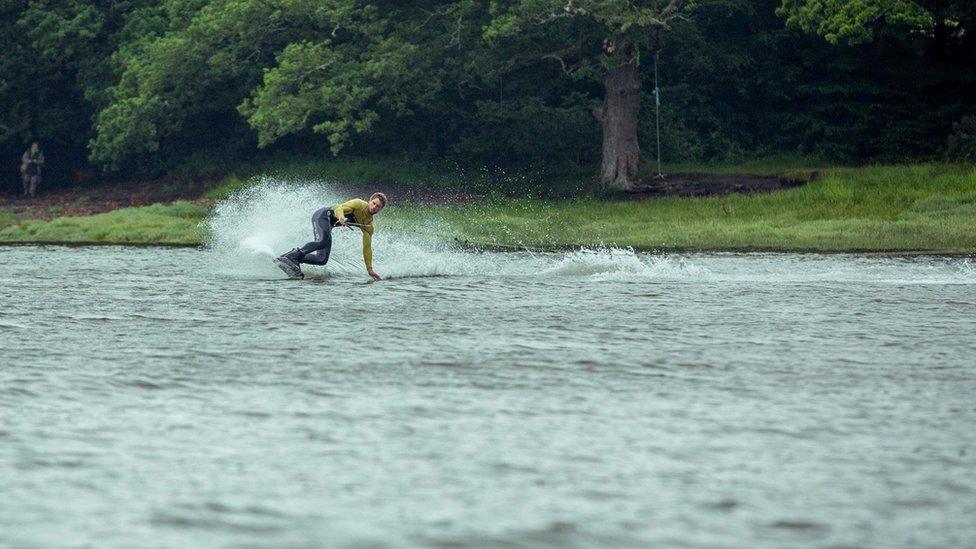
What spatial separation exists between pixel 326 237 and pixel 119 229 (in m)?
14.0

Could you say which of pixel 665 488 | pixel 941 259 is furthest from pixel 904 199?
pixel 665 488

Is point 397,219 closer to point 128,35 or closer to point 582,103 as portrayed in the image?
point 582,103

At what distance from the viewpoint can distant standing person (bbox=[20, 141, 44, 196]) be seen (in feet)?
169

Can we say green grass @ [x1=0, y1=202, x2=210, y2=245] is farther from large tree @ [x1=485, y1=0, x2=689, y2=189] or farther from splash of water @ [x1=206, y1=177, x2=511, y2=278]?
large tree @ [x1=485, y1=0, x2=689, y2=189]

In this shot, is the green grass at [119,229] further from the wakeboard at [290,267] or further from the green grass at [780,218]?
the wakeboard at [290,267]

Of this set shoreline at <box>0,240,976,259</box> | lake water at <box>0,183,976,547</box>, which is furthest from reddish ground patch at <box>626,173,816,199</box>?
lake water at <box>0,183,976,547</box>

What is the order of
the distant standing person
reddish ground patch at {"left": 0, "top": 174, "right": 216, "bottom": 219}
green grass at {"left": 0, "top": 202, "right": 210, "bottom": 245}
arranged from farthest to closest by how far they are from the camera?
the distant standing person, reddish ground patch at {"left": 0, "top": 174, "right": 216, "bottom": 219}, green grass at {"left": 0, "top": 202, "right": 210, "bottom": 245}

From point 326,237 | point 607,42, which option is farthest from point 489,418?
point 607,42

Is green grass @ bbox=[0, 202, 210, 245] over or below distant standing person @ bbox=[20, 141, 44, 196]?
below

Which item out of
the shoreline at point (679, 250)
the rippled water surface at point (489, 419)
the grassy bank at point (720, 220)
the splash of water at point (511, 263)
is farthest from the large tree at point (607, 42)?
the rippled water surface at point (489, 419)

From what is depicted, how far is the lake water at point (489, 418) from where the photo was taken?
8055 millimetres

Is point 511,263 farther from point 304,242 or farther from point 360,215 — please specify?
point 360,215

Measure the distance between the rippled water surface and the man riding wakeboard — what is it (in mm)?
2799

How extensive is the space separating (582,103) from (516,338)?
29.6m
